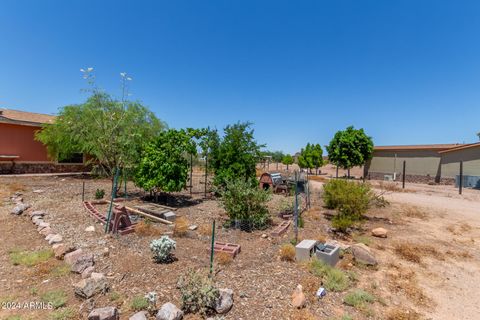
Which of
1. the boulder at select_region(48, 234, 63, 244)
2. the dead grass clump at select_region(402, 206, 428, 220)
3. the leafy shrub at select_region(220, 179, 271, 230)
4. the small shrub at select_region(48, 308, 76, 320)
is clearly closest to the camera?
the small shrub at select_region(48, 308, 76, 320)

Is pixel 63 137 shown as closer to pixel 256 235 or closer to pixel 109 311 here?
pixel 256 235

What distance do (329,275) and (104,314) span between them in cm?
362

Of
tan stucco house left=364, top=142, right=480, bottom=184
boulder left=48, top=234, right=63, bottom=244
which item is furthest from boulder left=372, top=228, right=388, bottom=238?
tan stucco house left=364, top=142, right=480, bottom=184

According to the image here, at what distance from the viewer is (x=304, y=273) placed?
4562 mm

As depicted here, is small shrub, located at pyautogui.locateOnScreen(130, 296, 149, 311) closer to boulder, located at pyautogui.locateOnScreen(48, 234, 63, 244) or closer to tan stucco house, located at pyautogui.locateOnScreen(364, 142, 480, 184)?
boulder, located at pyautogui.locateOnScreen(48, 234, 63, 244)

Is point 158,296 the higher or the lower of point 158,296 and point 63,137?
the lower

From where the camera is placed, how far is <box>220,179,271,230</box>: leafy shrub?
276 inches

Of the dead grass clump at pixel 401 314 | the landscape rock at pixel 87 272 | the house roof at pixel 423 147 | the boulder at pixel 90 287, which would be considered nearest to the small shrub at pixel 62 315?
the boulder at pixel 90 287

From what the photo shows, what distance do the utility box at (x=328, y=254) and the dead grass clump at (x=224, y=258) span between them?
6.00 feet

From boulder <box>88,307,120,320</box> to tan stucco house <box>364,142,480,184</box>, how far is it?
27.1 metres

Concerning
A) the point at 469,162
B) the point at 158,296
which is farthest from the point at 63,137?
the point at 469,162

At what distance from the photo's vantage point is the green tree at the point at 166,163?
881 cm

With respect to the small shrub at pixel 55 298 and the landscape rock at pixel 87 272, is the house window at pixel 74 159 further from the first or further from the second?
the small shrub at pixel 55 298

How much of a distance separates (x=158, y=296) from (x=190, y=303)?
1.83 feet
